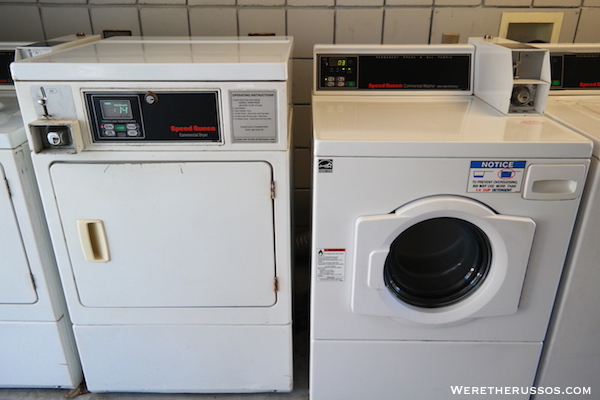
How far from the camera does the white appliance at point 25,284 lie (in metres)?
1.40

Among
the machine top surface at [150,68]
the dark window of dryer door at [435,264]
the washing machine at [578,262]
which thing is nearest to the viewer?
the machine top surface at [150,68]

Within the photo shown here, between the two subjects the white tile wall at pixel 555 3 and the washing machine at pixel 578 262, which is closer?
the washing machine at pixel 578 262

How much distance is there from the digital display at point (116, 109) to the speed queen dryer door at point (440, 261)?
2.45ft

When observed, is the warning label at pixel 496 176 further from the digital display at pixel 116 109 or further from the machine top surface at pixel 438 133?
the digital display at pixel 116 109

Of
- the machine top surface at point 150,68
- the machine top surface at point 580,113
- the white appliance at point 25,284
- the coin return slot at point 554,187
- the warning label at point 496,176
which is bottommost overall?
the white appliance at point 25,284

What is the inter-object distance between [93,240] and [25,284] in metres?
0.32

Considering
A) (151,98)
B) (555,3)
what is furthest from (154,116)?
(555,3)

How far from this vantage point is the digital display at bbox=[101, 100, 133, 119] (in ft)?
4.22

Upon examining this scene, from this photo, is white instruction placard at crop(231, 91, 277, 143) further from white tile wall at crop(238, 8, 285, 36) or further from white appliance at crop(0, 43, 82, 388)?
white tile wall at crop(238, 8, 285, 36)

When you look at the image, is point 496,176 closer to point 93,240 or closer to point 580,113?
point 580,113

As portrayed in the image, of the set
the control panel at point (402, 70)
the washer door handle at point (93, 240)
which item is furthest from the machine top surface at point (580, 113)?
the washer door handle at point (93, 240)

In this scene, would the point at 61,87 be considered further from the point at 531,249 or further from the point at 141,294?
the point at 531,249

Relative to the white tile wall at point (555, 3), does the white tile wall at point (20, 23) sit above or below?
below

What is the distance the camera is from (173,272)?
1494 mm
